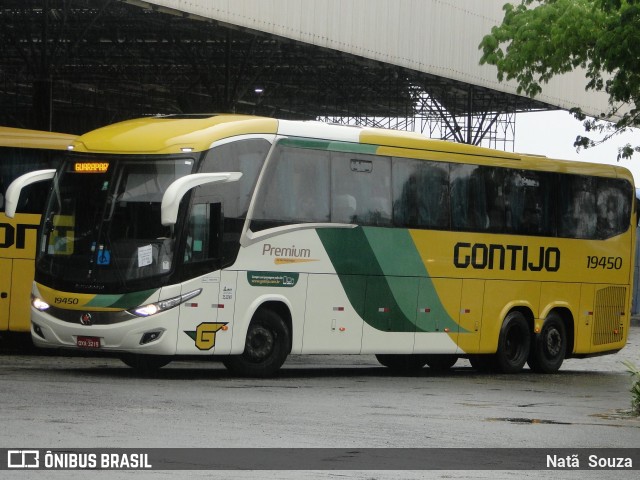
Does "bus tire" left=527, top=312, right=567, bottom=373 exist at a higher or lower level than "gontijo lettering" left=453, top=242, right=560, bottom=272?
lower

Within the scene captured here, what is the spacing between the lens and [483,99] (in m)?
47.8

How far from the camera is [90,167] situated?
1797 cm

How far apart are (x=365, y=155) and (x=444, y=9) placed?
17811 mm

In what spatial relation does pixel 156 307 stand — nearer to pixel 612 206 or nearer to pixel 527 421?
pixel 527 421

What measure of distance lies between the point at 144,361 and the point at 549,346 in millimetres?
7276

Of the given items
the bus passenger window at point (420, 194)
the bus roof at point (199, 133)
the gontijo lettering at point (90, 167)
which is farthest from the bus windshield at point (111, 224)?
the bus passenger window at point (420, 194)

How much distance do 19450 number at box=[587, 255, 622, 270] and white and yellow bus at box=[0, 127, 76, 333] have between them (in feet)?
28.5

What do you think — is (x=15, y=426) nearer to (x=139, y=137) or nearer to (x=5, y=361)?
(x=139, y=137)

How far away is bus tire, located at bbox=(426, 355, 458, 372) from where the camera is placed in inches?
924

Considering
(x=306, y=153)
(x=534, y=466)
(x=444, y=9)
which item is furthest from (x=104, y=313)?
(x=444, y=9)

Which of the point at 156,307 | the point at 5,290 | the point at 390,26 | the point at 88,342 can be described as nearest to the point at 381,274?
the point at 156,307

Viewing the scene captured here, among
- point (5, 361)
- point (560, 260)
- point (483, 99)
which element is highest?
point (483, 99)

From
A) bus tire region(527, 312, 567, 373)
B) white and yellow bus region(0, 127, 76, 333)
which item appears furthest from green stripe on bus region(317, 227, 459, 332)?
white and yellow bus region(0, 127, 76, 333)

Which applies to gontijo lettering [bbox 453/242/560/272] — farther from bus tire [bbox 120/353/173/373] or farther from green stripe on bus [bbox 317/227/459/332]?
bus tire [bbox 120/353/173/373]
